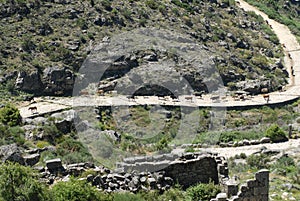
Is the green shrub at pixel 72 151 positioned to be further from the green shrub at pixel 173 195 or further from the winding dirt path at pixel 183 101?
the winding dirt path at pixel 183 101

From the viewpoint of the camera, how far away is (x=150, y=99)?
3250 centimetres

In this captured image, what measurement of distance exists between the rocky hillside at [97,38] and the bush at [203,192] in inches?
797

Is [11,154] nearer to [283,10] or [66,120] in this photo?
[66,120]

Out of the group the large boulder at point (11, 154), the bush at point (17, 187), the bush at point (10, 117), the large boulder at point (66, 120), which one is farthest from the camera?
the large boulder at point (66, 120)

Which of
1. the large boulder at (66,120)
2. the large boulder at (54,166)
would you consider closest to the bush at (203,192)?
the large boulder at (54,166)

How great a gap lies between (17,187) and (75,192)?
1207 mm

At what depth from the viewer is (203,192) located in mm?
13461

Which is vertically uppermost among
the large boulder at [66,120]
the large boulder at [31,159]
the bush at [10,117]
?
the large boulder at [31,159]

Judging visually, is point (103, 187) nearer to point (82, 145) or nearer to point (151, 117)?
point (82, 145)

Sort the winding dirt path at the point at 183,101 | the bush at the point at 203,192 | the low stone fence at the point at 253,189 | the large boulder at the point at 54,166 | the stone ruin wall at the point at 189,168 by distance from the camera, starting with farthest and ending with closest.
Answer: the winding dirt path at the point at 183,101 → the stone ruin wall at the point at 189,168 → the large boulder at the point at 54,166 → the bush at the point at 203,192 → the low stone fence at the point at 253,189

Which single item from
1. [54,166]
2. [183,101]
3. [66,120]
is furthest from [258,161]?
[183,101]

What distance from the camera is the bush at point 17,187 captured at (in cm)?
1093

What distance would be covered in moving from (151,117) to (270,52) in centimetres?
1893

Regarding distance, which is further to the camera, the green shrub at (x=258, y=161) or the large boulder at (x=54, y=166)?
the green shrub at (x=258, y=161)
